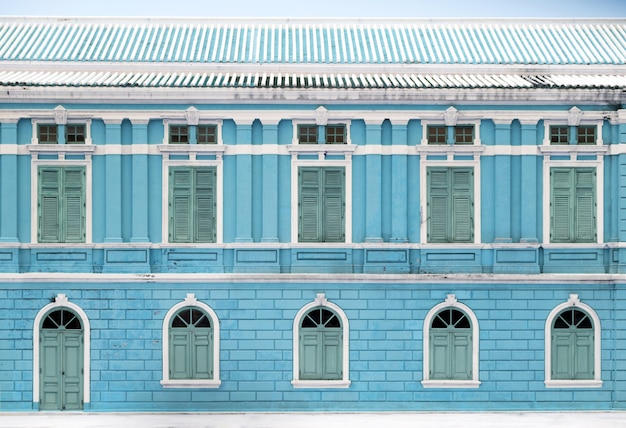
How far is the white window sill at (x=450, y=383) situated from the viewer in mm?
18547

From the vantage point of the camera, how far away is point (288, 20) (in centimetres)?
2220

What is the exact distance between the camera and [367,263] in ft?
61.4

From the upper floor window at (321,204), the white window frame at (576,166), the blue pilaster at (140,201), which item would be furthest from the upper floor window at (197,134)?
the white window frame at (576,166)

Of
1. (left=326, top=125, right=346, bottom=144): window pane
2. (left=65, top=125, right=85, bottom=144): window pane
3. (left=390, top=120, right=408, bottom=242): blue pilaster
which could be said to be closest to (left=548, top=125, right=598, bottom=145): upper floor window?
(left=390, top=120, right=408, bottom=242): blue pilaster

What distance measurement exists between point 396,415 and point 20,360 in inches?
338

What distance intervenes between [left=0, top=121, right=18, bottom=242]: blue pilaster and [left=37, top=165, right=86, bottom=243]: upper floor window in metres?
0.53

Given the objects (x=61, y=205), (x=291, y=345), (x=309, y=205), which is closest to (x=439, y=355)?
(x=291, y=345)

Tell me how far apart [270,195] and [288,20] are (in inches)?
235

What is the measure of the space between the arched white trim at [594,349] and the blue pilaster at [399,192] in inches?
152

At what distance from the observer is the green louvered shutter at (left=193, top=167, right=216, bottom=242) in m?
18.8

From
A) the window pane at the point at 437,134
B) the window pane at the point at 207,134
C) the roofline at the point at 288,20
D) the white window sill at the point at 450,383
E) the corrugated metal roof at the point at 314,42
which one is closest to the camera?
the white window sill at the point at 450,383

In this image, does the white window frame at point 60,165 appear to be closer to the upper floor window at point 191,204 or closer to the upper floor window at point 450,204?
the upper floor window at point 191,204

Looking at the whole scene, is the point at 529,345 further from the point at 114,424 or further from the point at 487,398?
the point at 114,424

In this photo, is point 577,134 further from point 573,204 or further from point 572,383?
point 572,383
